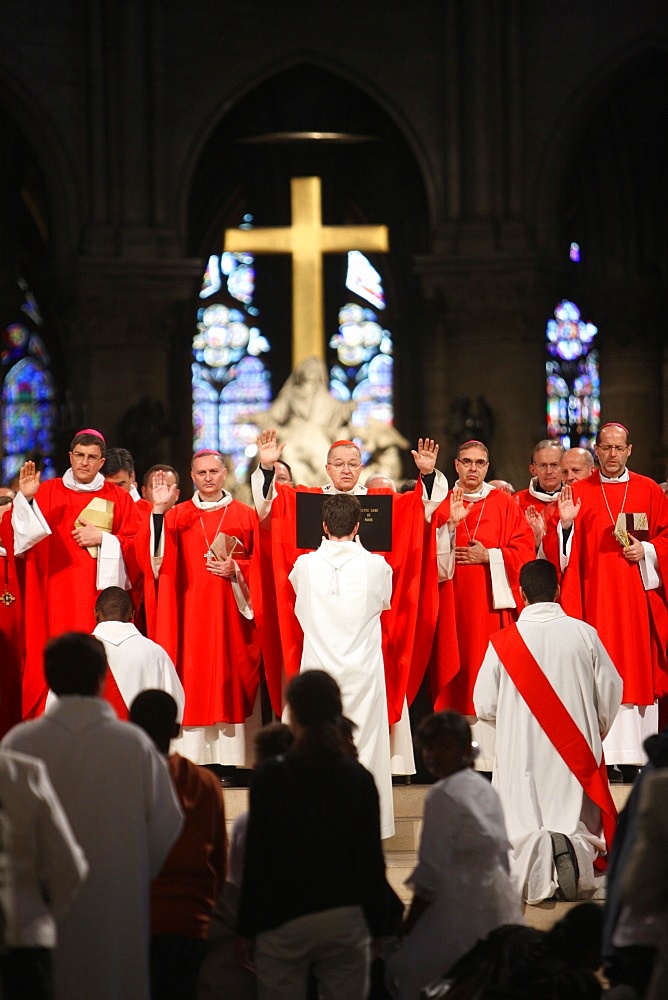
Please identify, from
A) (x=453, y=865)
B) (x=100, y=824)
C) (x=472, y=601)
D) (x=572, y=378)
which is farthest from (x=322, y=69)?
(x=100, y=824)

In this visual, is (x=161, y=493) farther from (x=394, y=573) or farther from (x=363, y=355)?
(x=363, y=355)

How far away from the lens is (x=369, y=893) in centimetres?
484

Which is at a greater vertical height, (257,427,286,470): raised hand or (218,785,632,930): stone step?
(257,427,286,470): raised hand

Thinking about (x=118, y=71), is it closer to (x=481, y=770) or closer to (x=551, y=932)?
(x=481, y=770)

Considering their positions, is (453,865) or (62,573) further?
(62,573)

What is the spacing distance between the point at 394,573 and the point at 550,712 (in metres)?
1.48

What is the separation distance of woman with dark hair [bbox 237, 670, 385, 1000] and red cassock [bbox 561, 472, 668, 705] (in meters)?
4.09

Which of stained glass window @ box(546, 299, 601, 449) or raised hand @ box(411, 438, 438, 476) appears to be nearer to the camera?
raised hand @ box(411, 438, 438, 476)

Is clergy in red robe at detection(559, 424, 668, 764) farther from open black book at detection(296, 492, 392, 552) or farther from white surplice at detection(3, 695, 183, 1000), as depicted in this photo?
white surplice at detection(3, 695, 183, 1000)

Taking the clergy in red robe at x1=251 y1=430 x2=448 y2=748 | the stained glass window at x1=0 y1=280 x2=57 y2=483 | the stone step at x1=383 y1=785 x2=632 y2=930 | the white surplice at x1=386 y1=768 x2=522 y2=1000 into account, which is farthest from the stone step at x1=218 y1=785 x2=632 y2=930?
the stained glass window at x1=0 y1=280 x2=57 y2=483

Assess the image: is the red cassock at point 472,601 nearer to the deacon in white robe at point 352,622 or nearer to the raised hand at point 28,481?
the deacon in white robe at point 352,622

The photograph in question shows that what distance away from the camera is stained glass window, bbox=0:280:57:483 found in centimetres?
2070

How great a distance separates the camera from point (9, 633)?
877cm

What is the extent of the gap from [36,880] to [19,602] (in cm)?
460
